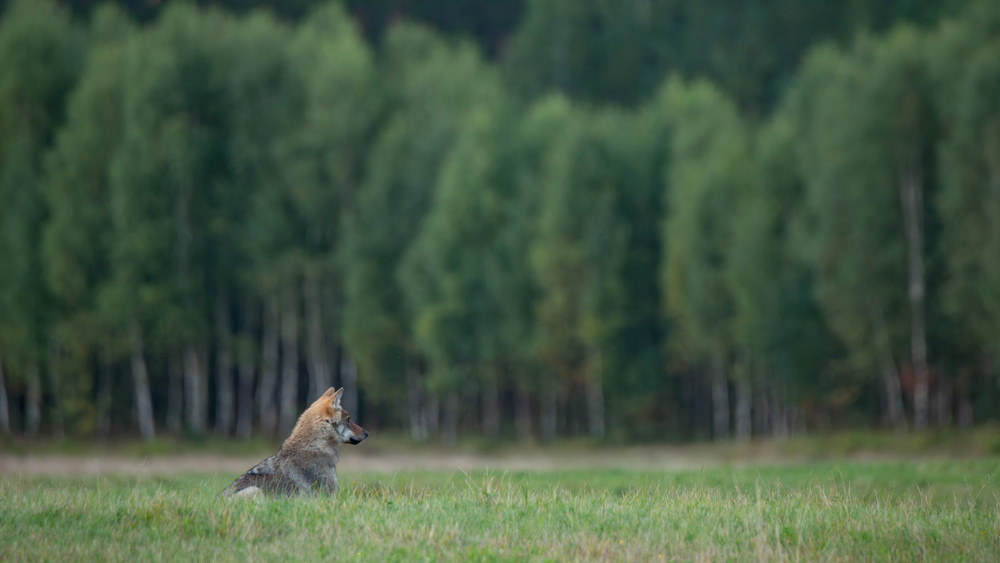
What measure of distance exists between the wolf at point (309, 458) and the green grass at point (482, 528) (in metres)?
0.41

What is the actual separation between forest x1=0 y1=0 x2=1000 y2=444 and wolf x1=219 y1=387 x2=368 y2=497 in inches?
1062

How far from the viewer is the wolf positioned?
406 inches

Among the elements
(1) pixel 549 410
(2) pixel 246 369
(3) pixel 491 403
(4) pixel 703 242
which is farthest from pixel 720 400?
(2) pixel 246 369

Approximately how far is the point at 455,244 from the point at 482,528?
3076 centimetres

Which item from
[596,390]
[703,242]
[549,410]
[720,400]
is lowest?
[549,410]

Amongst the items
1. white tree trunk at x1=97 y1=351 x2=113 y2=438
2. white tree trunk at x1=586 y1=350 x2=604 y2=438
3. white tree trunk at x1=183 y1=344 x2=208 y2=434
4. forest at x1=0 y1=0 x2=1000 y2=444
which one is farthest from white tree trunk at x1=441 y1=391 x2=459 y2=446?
white tree trunk at x1=97 y1=351 x2=113 y2=438

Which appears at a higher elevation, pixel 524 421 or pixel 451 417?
pixel 451 417

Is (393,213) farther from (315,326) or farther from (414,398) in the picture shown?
(414,398)

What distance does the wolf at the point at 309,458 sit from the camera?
10305mm

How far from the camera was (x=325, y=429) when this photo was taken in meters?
10.5

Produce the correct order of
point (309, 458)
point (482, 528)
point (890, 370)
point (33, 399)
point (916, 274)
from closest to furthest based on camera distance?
point (482, 528)
point (309, 458)
point (916, 274)
point (890, 370)
point (33, 399)

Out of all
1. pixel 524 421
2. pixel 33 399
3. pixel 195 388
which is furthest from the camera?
pixel 524 421

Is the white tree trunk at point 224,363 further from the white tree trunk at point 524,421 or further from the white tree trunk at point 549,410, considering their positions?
the white tree trunk at point 549,410

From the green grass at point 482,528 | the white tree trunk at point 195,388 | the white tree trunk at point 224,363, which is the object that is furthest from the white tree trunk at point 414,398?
the green grass at point 482,528
